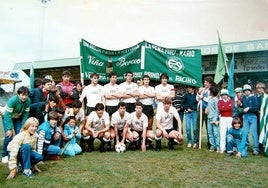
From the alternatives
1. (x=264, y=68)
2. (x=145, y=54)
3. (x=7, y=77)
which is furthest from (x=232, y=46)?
(x=7, y=77)

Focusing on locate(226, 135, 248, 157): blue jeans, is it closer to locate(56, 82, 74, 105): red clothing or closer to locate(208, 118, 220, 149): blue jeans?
locate(208, 118, 220, 149): blue jeans

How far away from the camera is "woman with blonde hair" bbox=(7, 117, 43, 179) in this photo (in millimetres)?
5230

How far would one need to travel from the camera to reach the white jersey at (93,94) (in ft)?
27.3

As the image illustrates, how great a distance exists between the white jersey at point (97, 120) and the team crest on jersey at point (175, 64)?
236 cm

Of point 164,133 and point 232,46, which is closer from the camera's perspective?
point 164,133

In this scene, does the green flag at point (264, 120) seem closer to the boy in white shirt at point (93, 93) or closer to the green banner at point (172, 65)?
the green banner at point (172, 65)

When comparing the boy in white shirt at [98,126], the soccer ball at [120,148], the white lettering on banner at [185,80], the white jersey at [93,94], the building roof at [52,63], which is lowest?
the soccer ball at [120,148]

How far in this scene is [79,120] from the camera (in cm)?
803

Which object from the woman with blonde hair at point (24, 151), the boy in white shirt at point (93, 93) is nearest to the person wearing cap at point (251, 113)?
the boy in white shirt at point (93, 93)

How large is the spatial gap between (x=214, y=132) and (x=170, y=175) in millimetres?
2941

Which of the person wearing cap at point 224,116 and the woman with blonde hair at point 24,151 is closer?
the woman with blonde hair at point 24,151

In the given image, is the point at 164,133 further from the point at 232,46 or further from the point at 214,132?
the point at 232,46

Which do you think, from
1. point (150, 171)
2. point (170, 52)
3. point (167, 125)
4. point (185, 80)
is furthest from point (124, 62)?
point (150, 171)

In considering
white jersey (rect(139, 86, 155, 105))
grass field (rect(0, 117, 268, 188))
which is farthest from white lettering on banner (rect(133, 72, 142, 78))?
grass field (rect(0, 117, 268, 188))
